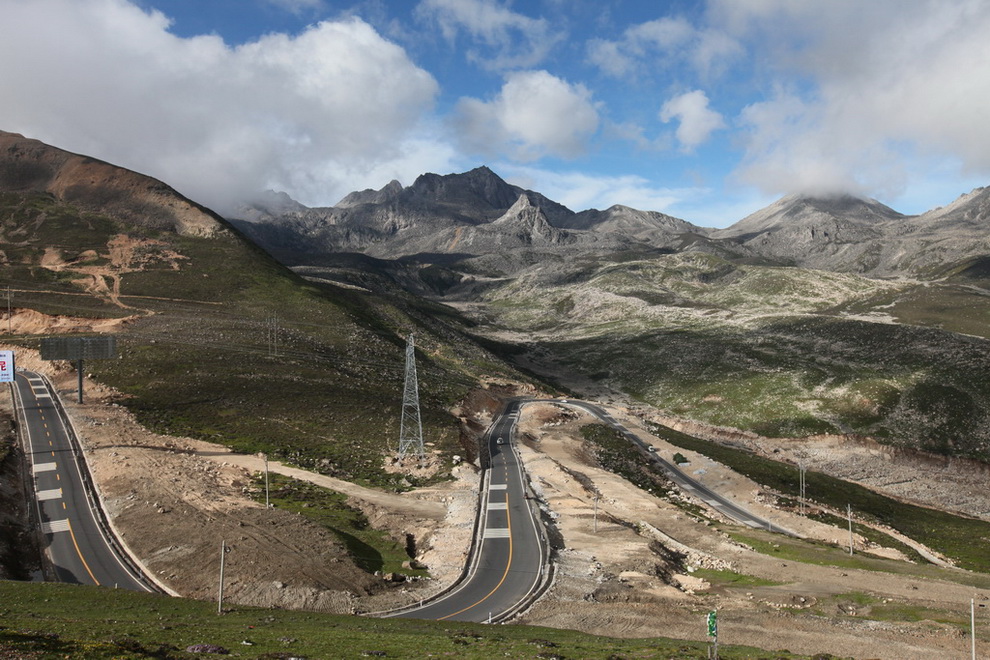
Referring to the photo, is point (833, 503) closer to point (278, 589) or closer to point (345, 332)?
point (278, 589)

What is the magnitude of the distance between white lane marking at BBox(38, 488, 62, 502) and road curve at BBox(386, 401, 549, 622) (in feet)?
138

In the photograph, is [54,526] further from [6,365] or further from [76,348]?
[76,348]

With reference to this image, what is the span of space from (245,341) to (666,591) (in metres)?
102

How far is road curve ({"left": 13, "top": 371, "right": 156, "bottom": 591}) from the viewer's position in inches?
1962

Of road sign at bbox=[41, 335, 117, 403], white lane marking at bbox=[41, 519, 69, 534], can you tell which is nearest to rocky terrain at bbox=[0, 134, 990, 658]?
white lane marking at bbox=[41, 519, 69, 534]

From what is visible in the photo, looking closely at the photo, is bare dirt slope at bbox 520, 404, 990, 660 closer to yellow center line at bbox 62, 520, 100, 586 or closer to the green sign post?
the green sign post

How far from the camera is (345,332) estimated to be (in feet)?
482

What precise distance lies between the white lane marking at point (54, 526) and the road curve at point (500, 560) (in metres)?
34.7

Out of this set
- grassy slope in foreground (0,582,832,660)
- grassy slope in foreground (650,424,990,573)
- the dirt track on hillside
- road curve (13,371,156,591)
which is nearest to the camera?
grassy slope in foreground (0,582,832,660)

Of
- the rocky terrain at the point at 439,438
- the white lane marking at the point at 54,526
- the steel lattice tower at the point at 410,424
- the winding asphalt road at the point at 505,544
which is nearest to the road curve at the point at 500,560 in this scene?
the winding asphalt road at the point at 505,544

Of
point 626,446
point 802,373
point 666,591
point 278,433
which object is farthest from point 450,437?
point 802,373

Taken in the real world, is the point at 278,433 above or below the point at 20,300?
below

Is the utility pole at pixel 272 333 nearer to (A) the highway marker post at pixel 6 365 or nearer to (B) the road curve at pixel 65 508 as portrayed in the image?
(B) the road curve at pixel 65 508

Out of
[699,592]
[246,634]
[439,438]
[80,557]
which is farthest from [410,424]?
[246,634]
